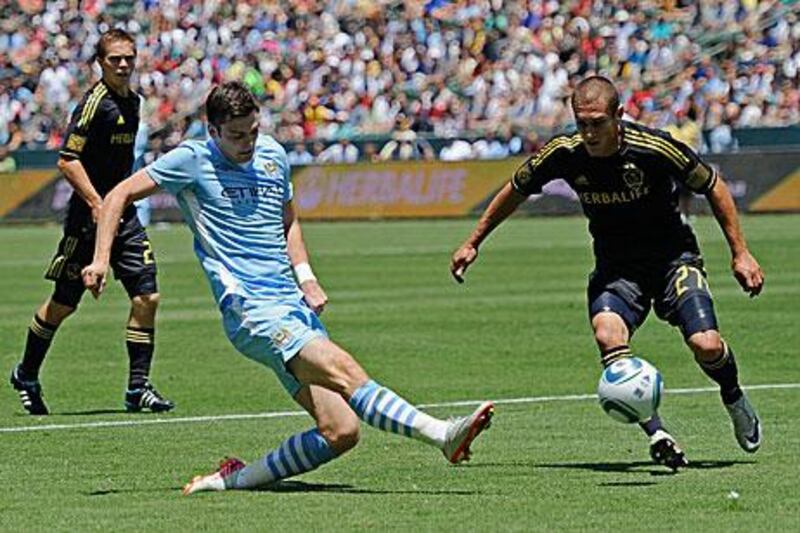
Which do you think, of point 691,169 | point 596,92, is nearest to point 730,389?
point 691,169

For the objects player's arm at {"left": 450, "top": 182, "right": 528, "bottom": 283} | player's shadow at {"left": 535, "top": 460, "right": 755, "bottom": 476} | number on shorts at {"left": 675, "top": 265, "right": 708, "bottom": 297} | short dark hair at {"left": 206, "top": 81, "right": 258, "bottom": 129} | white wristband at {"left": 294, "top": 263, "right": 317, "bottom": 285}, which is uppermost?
short dark hair at {"left": 206, "top": 81, "right": 258, "bottom": 129}

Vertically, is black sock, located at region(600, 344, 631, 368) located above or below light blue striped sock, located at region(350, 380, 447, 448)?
below

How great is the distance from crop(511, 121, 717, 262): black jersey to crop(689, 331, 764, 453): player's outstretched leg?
59cm

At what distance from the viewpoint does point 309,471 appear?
10.0 m

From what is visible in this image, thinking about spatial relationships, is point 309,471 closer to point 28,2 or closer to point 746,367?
point 746,367

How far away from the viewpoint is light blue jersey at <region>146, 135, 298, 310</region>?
31.8 ft

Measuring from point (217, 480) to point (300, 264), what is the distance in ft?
3.74

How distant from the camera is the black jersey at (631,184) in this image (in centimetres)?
1038

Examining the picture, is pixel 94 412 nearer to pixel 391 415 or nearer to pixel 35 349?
pixel 35 349

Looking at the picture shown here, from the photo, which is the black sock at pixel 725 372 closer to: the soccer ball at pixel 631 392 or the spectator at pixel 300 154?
the soccer ball at pixel 631 392

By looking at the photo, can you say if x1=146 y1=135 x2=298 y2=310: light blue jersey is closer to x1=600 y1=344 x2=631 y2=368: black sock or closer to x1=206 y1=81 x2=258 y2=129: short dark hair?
x1=206 y1=81 x2=258 y2=129: short dark hair

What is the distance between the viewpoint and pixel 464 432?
8.88 metres

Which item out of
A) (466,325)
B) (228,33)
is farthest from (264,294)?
(228,33)

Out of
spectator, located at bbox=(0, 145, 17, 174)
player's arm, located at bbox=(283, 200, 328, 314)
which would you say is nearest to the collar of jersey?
player's arm, located at bbox=(283, 200, 328, 314)
